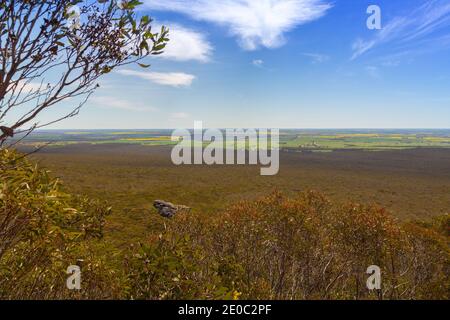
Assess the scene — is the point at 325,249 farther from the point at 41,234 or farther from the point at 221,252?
the point at 41,234

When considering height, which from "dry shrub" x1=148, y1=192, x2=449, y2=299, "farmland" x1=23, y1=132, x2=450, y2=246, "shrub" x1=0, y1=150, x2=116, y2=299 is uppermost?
"shrub" x1=0, y1=150, x2=116, y2=299

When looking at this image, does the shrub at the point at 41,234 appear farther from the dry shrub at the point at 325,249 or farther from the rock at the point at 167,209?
the rock at the point at 167,209

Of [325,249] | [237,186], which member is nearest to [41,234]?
[325,249]

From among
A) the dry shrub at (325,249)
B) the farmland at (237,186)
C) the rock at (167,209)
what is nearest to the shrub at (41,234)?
the dry shrub at (325,249)

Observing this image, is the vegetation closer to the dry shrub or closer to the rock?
the dry shrub

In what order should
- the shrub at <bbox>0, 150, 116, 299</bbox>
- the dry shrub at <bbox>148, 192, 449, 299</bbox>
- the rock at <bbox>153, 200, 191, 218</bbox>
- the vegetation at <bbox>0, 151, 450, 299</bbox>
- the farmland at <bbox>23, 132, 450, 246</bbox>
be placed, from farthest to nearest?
1. the farmland at <bbox>23, 132, 450, 246</bbox>
2. the rock at <bbox>153, 200, 191, 218</bbox>
3. the dry shrub at <bbox>148, 192, 449, 299</bbox>
4. the vegetation at <bbox>0, 151, 450, 299</bbox>
5. the shrub at <bbox>0, 150, 116, 299</bbox>

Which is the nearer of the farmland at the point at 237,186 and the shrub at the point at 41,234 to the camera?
the shrub at the point at 41,234

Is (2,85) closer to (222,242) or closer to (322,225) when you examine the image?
(222,242)

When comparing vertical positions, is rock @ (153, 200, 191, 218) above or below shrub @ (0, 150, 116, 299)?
below

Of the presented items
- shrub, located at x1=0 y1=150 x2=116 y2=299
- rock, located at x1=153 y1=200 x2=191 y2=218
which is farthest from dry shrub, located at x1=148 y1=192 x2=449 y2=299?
rock, located at x1=153 y1=200 x2=191 y2=218
